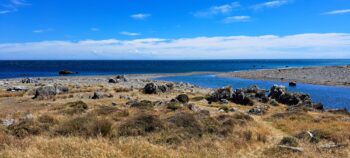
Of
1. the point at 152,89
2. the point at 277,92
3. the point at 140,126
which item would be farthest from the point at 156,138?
the point at 152,89

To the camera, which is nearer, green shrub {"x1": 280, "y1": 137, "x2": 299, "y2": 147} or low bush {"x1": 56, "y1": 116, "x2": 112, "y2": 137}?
green shrub {"x1": 280, "y1": 137, "x2": 299, "y2": 147}

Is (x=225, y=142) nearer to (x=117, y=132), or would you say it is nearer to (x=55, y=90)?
(x=117, y=132)

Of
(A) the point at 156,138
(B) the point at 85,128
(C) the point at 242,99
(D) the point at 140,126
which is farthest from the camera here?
(C) the point at 242,99

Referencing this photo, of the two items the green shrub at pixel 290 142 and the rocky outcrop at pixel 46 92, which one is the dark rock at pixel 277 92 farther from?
the green shrub at pixel 290 142

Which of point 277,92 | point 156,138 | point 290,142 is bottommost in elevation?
point 277,92

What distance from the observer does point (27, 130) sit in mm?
12648

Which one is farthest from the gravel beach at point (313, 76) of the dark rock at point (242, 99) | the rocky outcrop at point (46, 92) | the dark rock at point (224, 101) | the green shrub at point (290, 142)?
the green shrub at point (290, 142)

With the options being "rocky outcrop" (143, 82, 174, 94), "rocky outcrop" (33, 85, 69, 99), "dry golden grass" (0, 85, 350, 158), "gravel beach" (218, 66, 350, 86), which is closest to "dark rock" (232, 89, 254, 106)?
"rocky outcrop" (143, 82, 174, 94)

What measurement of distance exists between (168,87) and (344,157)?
96.6 feet

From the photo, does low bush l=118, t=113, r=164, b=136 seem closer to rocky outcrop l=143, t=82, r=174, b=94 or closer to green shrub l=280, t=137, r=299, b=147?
green shrub l=280, t=137, r=299, b=147

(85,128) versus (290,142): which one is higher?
(85,128)

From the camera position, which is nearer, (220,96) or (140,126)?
(140,126)

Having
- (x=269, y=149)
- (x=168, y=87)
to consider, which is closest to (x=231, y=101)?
(x=168, y=87)

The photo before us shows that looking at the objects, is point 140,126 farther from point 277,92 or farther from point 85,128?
point 277,92
